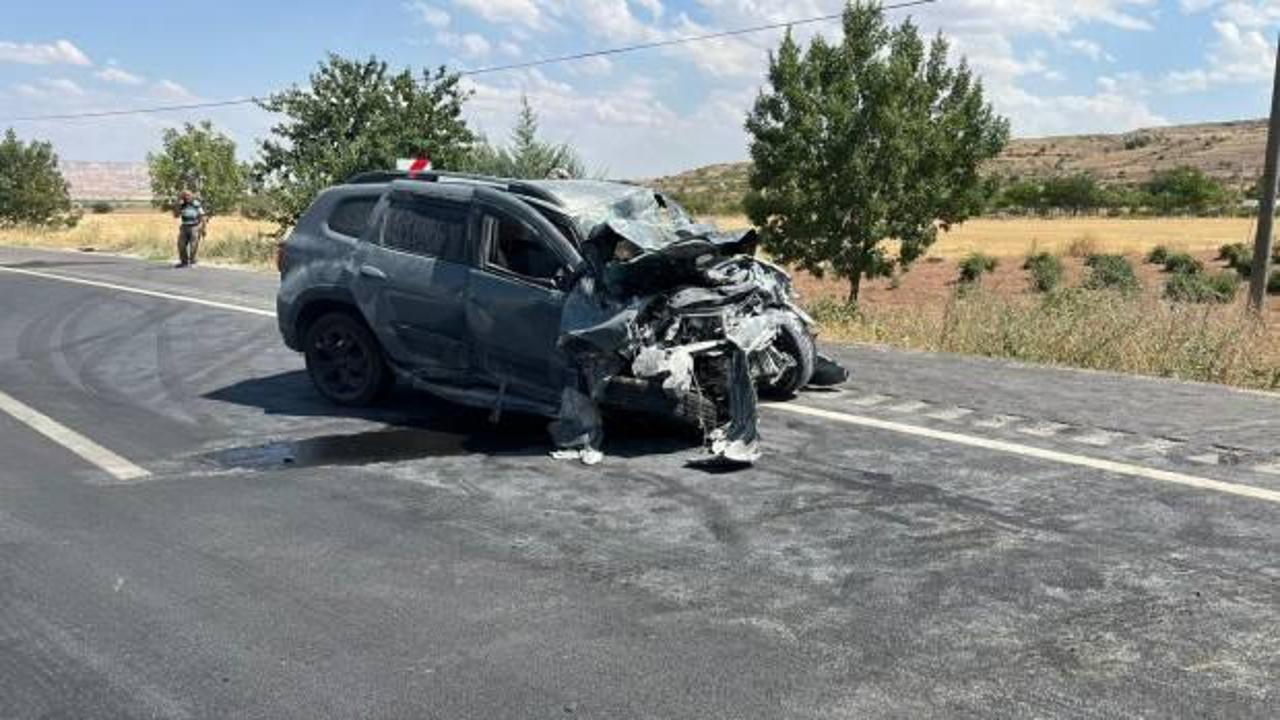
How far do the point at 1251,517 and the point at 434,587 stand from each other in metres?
3.95

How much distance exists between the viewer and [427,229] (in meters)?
8.06

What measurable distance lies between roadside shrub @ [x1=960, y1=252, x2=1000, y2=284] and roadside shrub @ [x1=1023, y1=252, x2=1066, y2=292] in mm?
1610

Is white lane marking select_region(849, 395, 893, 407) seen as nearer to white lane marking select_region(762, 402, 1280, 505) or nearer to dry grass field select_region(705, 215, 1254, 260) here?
white lane marking select_region(762, 402, 1280, 505)

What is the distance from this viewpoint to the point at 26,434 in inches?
307

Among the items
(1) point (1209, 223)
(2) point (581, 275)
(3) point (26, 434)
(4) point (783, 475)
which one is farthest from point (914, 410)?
(1) point (1209, 223)

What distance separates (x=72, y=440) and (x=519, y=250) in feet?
10.9

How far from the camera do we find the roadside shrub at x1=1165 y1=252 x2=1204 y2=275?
4431 centimetres

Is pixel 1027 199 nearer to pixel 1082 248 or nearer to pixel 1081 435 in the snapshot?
pixel 1082 248

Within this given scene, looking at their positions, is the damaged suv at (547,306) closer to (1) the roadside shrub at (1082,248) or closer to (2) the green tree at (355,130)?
(2) the green tree at (355,130)

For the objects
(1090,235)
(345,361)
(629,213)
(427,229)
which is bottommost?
(345,361)

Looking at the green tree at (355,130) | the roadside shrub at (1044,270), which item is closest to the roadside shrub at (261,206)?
the green tree at (355,130)

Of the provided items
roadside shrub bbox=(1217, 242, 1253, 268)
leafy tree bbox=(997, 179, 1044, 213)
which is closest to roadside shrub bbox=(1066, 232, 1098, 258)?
roadside shrub bbox=(1217, 242, 1253, 268)

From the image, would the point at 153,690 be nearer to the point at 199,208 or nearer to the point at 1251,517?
the point at 1251,517

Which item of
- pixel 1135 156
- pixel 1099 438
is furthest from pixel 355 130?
pixel 1135 156
